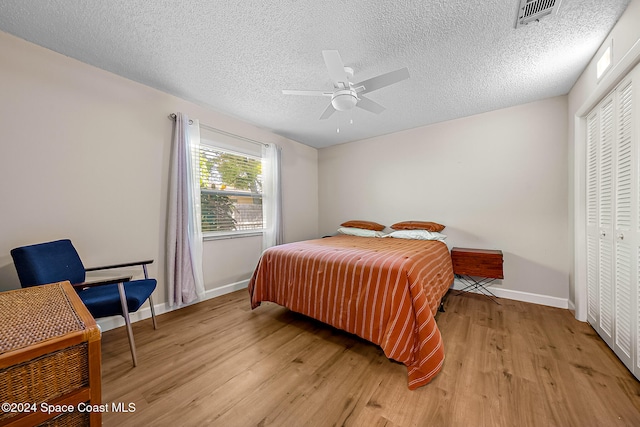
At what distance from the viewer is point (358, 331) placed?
184 centimetres

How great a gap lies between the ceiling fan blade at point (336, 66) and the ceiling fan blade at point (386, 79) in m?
0.16

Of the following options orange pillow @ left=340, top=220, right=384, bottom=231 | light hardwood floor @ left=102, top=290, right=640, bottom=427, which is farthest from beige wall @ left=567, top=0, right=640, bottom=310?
orange pillow @ left=340, top=220, right=384, bottom=231

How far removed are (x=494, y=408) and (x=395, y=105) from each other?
2.90 meters

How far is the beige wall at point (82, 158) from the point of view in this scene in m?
1.79

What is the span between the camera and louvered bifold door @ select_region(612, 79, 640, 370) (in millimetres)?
1518

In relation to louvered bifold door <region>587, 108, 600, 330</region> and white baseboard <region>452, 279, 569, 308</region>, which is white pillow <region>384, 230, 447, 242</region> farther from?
louvered bifold door <region>587, 108, 600, 330</region>

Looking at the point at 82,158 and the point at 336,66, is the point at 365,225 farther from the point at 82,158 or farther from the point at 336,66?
the point at 82,158

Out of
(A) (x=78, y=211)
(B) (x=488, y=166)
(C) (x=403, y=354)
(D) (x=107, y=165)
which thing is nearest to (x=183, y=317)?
(A) (x=78, y=211)

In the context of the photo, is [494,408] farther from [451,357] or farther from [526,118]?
[526,118]

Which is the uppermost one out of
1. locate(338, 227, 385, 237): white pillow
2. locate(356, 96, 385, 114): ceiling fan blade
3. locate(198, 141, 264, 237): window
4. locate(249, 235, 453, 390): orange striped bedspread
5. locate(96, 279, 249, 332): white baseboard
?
locate(356, 96, 385, 114): ceiling fan blade

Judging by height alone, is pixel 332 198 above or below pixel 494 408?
above

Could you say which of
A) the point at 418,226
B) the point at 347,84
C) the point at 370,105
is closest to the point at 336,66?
the point at 347,84

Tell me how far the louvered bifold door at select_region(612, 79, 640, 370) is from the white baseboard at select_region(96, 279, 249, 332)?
3745 mm

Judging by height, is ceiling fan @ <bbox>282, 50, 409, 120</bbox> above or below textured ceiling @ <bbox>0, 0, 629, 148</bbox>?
below
